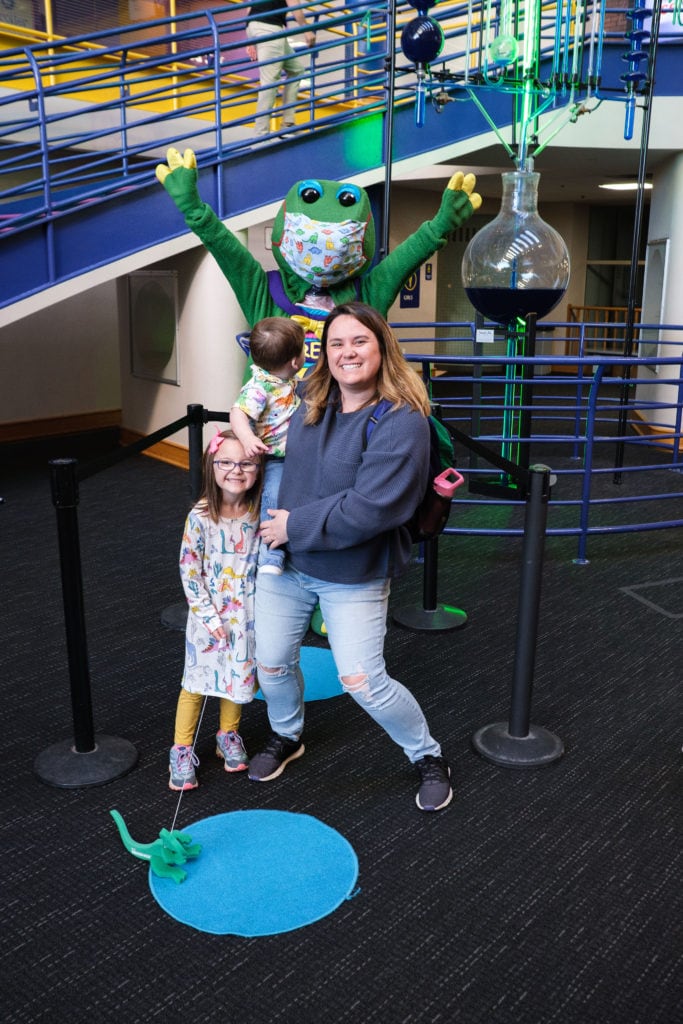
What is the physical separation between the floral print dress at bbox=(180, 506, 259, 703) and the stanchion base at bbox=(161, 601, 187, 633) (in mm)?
1331

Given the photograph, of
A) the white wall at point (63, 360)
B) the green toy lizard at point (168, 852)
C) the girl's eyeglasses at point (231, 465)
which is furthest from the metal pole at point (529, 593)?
the white wall at point (63, 360)

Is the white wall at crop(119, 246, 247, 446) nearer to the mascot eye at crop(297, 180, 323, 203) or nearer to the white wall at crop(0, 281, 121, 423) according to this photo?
the white wall at crop(0, 281, 121, 423)

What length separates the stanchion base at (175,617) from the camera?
3887mm

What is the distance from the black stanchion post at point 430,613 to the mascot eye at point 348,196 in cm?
146

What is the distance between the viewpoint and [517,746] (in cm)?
284

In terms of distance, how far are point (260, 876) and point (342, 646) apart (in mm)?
605

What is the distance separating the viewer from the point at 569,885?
2246 millimetres

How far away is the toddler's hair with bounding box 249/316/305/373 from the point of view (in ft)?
9.48

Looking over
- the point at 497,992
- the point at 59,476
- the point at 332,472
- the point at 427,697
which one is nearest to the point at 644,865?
the point at 497,992

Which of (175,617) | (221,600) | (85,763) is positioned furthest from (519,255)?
(85,763)

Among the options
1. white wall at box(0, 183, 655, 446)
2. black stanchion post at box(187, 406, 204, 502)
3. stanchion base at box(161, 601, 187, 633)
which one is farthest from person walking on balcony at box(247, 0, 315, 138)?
stanchion base at box(161, 601, 187, 633)

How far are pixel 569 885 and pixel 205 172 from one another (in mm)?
5036

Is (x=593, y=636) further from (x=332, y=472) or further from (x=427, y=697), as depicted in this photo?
(x=332, y=472)

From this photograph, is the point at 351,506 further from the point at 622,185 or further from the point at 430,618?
the point at 622,185
